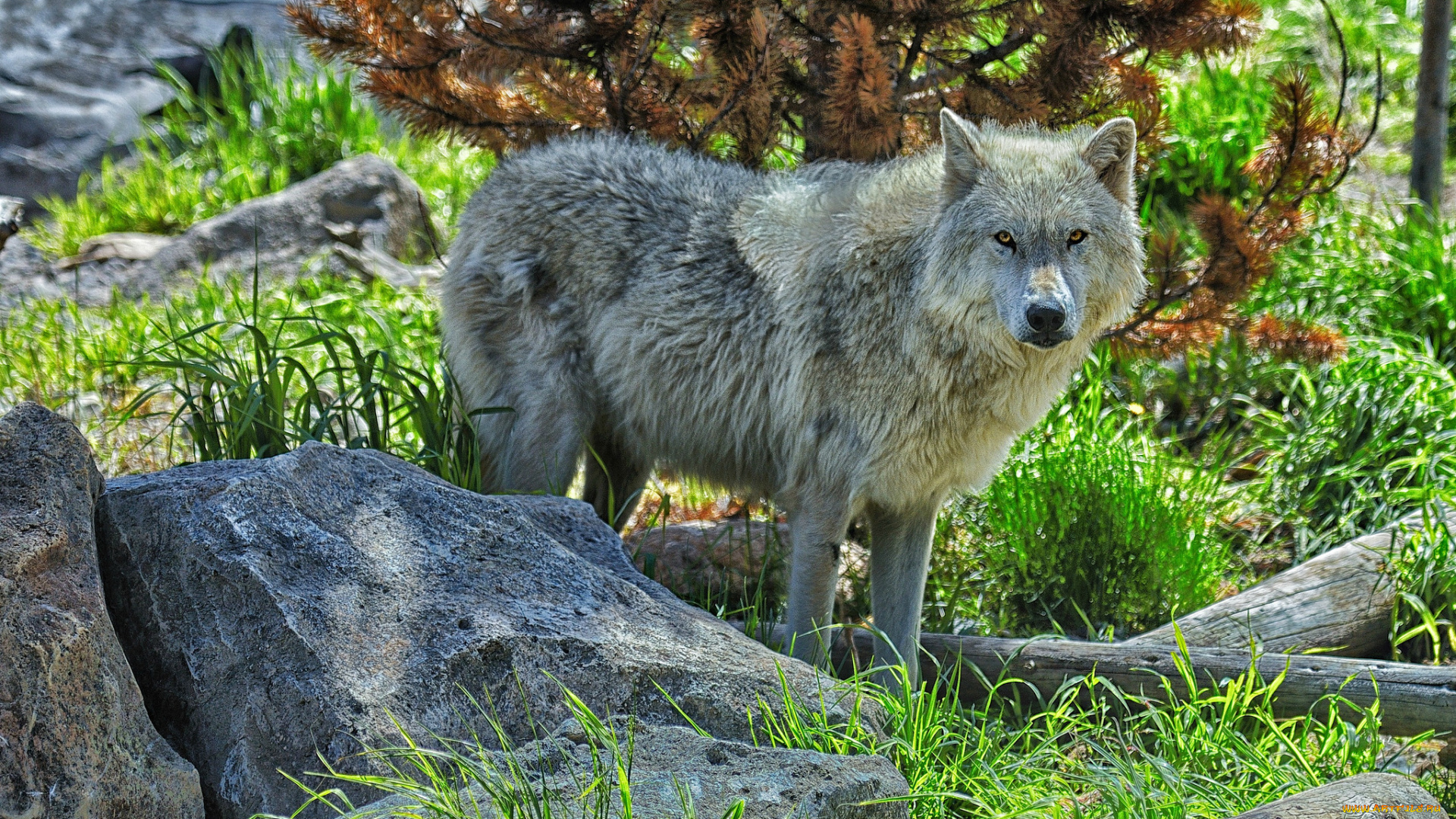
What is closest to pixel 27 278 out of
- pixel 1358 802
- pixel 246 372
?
pixel 246 372

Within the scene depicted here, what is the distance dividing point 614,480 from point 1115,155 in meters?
2.64

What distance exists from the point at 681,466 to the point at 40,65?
876 cm

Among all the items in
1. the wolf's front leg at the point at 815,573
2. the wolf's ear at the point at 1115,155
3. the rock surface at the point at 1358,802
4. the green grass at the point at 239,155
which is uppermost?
the wolf's ear at the point at 1115,155

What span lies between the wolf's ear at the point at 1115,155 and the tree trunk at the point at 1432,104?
13.1ft

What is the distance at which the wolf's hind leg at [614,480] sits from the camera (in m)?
5.29

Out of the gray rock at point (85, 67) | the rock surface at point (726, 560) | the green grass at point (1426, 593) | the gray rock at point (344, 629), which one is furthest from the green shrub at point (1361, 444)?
the gray rock at point (85, 67)

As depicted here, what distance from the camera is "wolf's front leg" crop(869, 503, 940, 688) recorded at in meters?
4.43

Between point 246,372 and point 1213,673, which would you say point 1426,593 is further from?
point 246,372

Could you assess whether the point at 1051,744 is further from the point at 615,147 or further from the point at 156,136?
the point at 156,136

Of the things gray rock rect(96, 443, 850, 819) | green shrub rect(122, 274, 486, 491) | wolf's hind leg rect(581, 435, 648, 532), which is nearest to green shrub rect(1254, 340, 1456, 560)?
wolf's hind leg rect(581, 435, 648, 532)

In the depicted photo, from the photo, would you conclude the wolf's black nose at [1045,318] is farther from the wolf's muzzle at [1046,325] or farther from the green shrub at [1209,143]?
the green shrub at [1209,143]

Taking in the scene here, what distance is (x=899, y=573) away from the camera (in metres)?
→ 4.51

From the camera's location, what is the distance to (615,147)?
16.5ft

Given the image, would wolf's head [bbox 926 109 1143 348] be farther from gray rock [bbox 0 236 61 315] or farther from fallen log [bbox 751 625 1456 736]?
gray rock [bbox 0 236 61 315]
